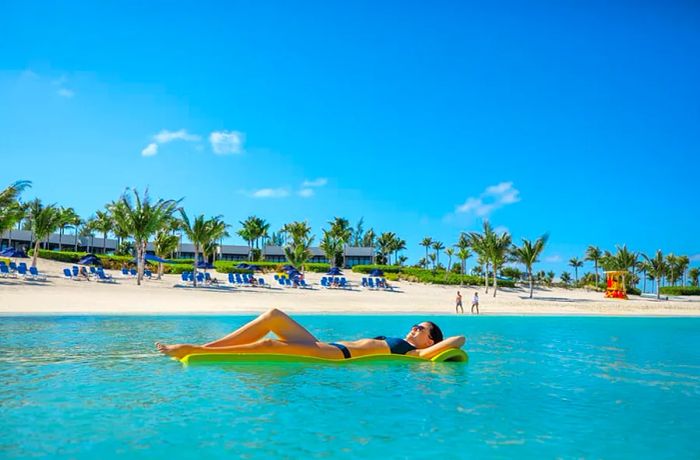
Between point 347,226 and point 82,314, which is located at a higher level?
point 347,226

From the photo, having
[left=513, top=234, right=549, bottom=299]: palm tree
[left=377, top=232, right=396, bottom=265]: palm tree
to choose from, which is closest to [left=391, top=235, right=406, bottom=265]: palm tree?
[left=377, top=232, right=396, bottom=265]: palm tree

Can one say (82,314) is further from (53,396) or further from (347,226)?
(347,226)

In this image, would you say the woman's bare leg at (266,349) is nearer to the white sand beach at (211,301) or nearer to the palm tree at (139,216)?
the white sand beach at (211,301)

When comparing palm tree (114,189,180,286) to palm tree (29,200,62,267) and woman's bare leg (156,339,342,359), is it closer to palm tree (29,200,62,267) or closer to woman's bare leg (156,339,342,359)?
palm tree (29,200,62,267)

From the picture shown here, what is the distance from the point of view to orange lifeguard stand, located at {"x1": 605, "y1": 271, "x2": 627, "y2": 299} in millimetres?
48562

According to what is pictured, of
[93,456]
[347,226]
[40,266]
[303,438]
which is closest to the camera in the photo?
[93,456]

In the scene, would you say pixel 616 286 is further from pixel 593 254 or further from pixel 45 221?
pixel 45 221

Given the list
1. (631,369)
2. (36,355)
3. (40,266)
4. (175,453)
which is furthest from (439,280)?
(175,453)

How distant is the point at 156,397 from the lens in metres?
5.95

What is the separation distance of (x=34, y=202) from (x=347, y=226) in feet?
166

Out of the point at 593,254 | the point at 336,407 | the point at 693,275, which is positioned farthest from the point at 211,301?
the point at 693,275

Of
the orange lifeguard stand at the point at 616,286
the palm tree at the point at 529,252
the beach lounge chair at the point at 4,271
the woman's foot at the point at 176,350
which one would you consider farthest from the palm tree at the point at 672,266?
A: the woman's foot at the point at 176,350

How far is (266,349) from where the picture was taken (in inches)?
317

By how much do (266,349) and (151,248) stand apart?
77616 mm
